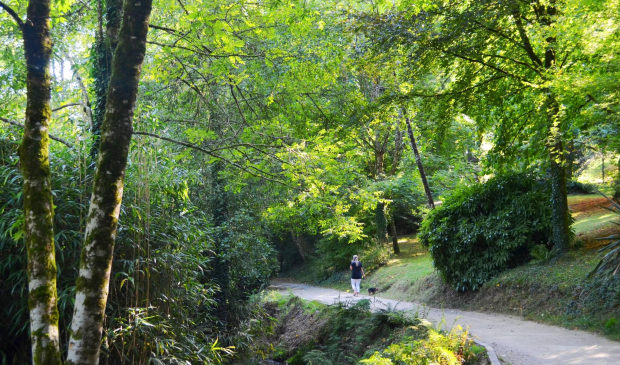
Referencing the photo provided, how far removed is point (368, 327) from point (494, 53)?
7634 millimetres

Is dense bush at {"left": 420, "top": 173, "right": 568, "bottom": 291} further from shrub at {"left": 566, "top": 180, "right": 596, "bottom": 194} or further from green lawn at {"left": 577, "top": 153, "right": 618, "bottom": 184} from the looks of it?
shrub at {"left": 566, "top": 180, "right": 596, "bottom": 194}

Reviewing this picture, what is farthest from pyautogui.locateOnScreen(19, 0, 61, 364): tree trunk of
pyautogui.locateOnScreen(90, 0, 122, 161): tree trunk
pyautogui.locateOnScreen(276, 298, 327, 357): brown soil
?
pyautogui.locateOnScreen(276, 298, 327, 357): brown soil

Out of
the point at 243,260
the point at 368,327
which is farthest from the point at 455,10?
the point at 243,260

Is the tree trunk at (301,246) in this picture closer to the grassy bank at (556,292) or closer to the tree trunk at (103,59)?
the grassy bank at (556,292)

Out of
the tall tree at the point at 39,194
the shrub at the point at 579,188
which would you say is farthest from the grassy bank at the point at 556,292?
the tall tree at the point at 39,194

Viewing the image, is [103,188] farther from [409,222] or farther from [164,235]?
[409,222]

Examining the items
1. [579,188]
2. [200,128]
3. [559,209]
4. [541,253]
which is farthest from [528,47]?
[579,188]

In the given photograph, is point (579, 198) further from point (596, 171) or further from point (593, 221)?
point (596, 171)

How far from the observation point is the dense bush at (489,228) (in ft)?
41.3

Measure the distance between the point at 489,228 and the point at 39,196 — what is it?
39.7ft

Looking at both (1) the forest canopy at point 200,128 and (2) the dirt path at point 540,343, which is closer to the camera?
(1) the forest canopy at point 200,128

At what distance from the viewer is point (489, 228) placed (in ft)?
43.4

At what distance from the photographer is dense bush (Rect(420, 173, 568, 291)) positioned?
1259cm

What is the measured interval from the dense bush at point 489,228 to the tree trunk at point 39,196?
11662 millimetres
